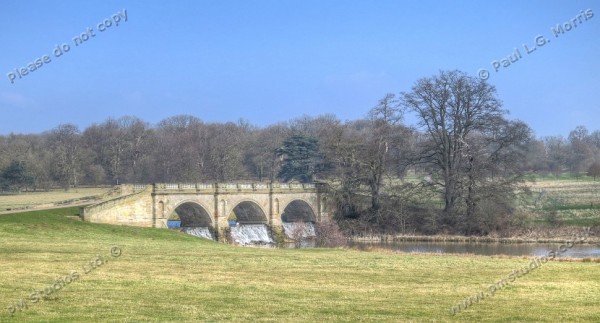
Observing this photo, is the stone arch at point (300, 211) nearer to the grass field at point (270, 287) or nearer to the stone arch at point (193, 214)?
the stone arch at point (193, 214)

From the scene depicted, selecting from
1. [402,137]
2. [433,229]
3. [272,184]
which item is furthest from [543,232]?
[272,184]

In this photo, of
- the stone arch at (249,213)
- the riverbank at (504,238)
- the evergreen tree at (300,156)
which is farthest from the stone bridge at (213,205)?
the evergreen tree at (300,156)

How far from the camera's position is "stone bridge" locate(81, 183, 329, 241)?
56.2 metres

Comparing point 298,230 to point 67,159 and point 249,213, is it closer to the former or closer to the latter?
point 249,213

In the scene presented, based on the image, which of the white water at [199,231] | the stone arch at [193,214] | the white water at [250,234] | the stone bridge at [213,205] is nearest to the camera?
the stone bridge at [213,205]

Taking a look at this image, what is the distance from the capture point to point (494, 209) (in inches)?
2509

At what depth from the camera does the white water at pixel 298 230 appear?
67.0 metres

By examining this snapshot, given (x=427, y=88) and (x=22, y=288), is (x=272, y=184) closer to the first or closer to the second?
(x=427, y=88)

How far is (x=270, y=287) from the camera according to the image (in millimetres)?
22188

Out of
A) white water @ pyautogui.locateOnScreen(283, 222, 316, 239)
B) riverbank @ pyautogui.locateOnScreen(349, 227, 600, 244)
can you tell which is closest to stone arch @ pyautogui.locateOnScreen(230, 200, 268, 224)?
white water @ pyautogui.locateOnScreen(283, 222, 316, 239)

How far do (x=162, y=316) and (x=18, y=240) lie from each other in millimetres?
20270

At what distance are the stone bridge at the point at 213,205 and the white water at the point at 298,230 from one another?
0.91m

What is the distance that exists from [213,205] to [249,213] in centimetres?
698

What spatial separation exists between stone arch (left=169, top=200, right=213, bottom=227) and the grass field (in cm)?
2878
